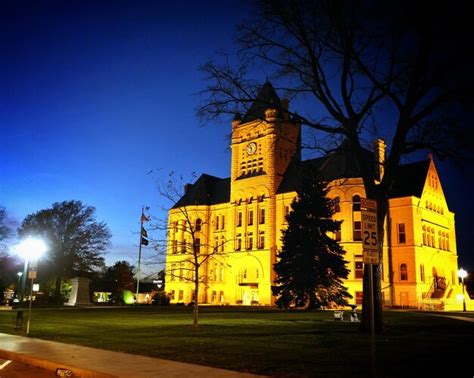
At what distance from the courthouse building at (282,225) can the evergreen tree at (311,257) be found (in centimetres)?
320

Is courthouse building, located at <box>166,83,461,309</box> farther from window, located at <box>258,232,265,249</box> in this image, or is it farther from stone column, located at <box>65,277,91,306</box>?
stone column, located at <box>65,277,91,306</box>

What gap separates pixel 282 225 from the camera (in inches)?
2391

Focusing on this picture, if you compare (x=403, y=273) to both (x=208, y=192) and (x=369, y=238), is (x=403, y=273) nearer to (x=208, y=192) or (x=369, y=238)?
(x=208, y=192)

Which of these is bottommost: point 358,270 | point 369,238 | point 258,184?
point 369,238

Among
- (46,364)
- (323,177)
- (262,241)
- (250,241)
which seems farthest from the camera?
(250,241)

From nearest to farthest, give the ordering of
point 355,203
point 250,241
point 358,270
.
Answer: point 358,270 < point 355,203 < point 250,241

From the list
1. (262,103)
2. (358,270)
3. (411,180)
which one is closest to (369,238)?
(262,103)

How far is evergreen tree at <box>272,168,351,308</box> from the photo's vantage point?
139 feet

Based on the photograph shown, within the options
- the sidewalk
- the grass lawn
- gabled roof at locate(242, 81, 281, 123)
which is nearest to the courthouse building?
gabled roof at locate(242, 81, 281, 123)

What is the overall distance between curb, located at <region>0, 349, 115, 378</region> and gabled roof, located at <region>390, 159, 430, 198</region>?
48.3 meters

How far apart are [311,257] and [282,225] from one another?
18.1 metres

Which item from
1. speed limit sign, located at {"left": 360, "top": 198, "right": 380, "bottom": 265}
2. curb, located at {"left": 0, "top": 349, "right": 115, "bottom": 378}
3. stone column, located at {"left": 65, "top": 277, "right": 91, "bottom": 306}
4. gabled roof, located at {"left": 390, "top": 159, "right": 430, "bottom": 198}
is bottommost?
curb, located at {"left": 0, "top": 349, "right": 115, "bottom": 378}

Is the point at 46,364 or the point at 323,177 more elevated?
the point at 323,177

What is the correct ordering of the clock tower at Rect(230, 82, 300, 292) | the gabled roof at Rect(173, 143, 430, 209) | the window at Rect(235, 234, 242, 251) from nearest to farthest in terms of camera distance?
the gabled roof at Rect(173, 143, 430, 209) < the clock tower at Rect(230, 82, 300, 292) < the window at Rect(235, 234, 242, 251)
